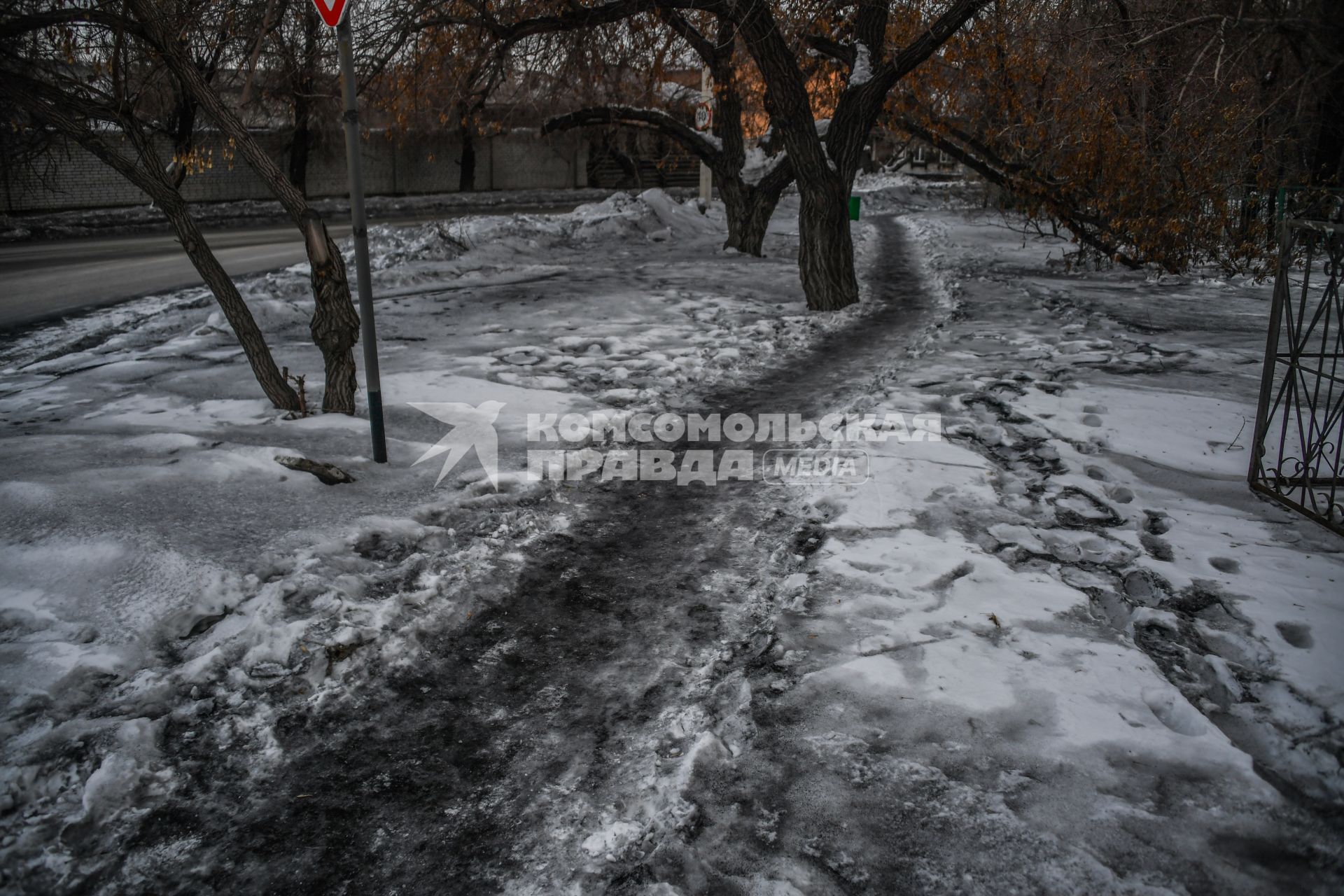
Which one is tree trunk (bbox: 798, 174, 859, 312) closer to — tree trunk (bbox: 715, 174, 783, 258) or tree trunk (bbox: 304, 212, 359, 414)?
tree trunk (bbox: 715, 174, 783, 258)

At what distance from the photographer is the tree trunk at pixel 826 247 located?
10820mm

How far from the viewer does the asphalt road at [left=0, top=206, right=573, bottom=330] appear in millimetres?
11305

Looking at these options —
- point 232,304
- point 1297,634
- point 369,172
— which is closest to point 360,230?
point 232,304

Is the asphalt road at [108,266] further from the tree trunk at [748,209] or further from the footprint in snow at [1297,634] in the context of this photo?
the footprint in snow at [1297,634]

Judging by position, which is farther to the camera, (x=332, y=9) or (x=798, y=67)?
(x=798, y=67)

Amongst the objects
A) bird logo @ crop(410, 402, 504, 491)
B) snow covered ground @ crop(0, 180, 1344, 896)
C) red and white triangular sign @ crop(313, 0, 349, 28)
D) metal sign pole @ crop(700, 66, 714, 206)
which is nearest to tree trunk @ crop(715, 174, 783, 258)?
metal sign pole @ crop(700, 66, 714, 206)

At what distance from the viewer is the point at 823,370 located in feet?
27.1

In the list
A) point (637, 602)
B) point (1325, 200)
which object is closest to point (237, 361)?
point (637, 602)

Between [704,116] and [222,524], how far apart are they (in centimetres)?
1427

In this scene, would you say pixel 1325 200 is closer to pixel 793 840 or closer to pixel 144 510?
pixel 793 840

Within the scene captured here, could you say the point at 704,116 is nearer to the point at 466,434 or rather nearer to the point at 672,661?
the point at 466,434

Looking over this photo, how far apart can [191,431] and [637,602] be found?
3.48 m

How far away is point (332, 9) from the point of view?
476 centimetres

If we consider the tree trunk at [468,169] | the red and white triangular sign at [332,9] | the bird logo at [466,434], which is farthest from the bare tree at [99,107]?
the tree trunk at [468,169]
